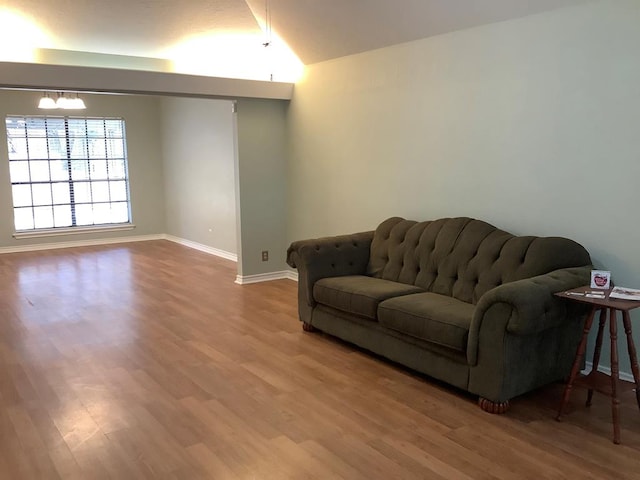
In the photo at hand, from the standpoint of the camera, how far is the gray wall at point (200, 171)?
24.6ft

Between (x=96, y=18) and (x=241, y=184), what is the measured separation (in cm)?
213

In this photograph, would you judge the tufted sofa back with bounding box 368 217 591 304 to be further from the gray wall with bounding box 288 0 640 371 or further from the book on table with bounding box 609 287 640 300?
the book on table with bounding box 609 287 640 300

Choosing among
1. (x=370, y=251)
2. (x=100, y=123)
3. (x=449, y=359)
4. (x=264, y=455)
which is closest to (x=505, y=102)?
(x=370, y=251)

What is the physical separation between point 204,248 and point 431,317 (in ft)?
18.2

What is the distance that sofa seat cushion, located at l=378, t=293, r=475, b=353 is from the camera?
10.4 feet

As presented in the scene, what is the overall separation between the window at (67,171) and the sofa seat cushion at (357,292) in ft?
20.1

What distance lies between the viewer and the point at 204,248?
27.2ft

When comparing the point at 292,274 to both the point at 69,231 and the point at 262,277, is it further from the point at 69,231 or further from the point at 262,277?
the point at 69,231

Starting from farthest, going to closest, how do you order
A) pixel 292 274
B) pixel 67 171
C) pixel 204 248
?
pixel 67 171, pixel 204 248, pixel 292 274

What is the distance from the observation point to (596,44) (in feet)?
11.0

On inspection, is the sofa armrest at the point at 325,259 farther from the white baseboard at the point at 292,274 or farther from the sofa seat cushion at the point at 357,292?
the white baseboard at the point at 292,274

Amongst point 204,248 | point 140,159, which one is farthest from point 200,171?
point 140,159

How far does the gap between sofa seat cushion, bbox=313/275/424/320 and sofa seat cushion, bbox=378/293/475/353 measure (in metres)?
0.12

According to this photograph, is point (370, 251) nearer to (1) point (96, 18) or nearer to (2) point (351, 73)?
(2) point (351, 73)
